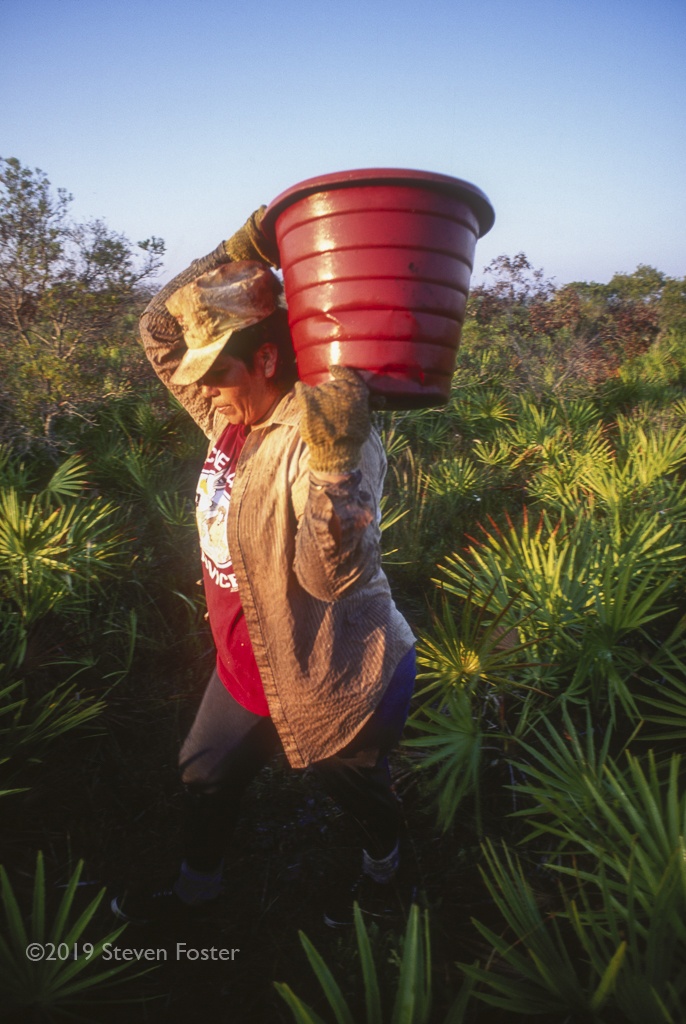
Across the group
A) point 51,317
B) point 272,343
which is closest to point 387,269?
point 272,343

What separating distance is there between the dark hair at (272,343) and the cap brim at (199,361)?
0.08 feet

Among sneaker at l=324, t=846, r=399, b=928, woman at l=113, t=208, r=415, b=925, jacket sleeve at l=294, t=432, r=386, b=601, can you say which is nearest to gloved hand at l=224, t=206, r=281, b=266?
woman at l=113, t=208, r=415, b=925

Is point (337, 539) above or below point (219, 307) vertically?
below

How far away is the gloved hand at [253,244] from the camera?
1.46 m

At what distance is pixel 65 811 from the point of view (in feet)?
7.78

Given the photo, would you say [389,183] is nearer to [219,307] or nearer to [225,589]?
[219,307]

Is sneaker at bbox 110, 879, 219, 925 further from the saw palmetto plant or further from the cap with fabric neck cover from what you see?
the cap with fabric neck cover

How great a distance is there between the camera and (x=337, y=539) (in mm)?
1095

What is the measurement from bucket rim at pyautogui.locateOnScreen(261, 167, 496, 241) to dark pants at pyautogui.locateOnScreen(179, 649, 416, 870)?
118 cm

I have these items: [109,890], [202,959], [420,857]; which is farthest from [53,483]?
[420,857]

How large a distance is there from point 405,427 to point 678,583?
11.5 ft

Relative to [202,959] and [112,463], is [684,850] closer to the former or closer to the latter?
[202,959]

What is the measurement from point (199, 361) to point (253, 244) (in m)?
0.38

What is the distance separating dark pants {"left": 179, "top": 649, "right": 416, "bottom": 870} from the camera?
61.7 inches
